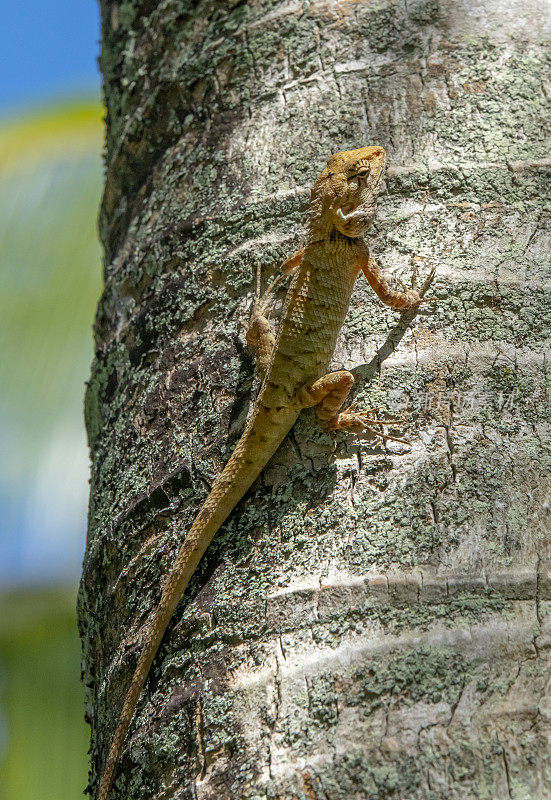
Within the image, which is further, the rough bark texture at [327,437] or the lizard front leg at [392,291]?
the lizard front leg at [392,291]

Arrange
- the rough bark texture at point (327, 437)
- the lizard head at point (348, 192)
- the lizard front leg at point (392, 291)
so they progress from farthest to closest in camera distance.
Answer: the lizard head at point (348, 192), the lizard front leg at point (392, 291), the rough bark texture at point (327, 437)

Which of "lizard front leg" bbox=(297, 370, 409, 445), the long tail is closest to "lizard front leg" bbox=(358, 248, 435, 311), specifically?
"lizard front leg" bbox=(297, 370, 409, 445)

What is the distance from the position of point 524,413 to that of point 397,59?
143cm

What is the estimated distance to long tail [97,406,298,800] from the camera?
2.30 m

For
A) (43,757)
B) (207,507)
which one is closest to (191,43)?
(207,507)

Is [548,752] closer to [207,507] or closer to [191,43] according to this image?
[207,507]

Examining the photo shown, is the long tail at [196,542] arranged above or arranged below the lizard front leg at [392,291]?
below

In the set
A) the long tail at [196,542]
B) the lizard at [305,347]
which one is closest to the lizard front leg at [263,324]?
the lizard at [305,347]

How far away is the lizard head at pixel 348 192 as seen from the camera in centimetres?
284

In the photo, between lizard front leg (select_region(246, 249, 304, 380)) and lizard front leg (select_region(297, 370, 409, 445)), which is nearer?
lizard front leg (select_region(297, 370, 409, 445))

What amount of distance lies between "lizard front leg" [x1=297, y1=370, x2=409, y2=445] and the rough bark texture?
60 mm

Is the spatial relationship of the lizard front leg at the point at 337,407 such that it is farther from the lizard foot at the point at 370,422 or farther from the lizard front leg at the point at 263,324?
the lizard front leg at the point at 263,324

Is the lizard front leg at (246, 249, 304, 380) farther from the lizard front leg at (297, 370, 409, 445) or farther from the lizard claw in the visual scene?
the lizard claw

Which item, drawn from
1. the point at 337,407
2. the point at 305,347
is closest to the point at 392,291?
the point at 337,407
